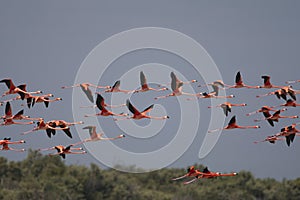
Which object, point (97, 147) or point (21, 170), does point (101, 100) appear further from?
point (21, 170)

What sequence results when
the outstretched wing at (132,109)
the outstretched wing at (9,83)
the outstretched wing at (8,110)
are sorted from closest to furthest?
the outstretched wing at (132,109) < the outstretched wing at (9,83) < the outstretched wing at (8,110)

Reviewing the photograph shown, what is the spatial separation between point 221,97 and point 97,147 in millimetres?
18037

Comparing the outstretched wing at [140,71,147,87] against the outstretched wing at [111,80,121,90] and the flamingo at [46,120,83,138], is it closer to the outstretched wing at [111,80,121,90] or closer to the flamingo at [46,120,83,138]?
the outstretched wing at [111,80,121,90]

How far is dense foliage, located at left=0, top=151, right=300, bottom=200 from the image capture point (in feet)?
271

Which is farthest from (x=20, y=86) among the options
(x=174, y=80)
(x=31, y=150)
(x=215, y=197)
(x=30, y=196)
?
(x=31, y=150)

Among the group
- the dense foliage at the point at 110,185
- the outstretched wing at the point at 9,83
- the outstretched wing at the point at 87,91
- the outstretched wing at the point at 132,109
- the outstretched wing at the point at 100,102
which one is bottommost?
the dense foliage at the point at 110,185

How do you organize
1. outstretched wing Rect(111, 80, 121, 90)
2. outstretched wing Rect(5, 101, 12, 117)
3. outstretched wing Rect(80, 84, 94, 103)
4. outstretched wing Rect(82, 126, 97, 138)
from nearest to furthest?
1. outstretched wing Rect(5, 101, 12, 117)
2. outstretched wing Rect(80, 84, 94, 103)
3. outstretched wing Rect(111, 80, 121, 90)
4. outstretched wing Rect(82, 126, 97, 138)

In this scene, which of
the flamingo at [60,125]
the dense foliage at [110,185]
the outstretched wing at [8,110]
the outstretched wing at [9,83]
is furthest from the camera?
the dense foliage at [110,185]

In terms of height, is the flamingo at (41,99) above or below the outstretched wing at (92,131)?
above

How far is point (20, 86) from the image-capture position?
32.2 m

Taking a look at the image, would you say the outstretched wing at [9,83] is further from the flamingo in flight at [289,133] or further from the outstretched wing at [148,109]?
the flamingo in flight at [289,133]

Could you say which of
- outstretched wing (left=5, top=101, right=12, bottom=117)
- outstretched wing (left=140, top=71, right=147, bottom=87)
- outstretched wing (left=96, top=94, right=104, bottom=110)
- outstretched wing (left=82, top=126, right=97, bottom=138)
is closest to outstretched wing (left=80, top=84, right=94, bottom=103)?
outstretched wing (left=96, top=94, right=104, bottom=110)

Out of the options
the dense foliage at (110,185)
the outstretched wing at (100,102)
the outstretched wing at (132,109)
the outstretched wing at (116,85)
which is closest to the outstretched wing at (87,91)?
the outstretched wing at (116,85)

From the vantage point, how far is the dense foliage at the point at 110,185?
271 feet
